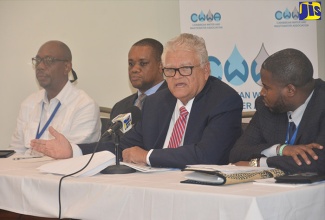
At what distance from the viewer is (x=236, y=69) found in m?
5.59

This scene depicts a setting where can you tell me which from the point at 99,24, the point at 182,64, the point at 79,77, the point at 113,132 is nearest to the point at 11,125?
the point at 79,77

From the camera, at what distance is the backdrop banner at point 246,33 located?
5512 mm

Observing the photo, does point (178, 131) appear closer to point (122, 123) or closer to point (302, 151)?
point (122, 123)

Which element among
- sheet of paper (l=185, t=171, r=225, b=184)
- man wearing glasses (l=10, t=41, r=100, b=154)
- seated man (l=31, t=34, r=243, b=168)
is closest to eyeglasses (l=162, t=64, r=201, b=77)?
seated man (l=31, t=34, r=243, b=168)

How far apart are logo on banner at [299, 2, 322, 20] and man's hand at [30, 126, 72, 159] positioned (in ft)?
9.33

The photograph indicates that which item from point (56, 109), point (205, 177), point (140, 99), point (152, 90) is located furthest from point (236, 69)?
point (205, 177)

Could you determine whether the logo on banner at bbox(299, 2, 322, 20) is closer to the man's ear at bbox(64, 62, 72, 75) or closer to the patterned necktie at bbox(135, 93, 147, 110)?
the patterned necktie at bbox(135, 93, 147, 110)

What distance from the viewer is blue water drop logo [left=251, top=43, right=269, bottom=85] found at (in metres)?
5.51

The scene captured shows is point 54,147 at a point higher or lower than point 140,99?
lower

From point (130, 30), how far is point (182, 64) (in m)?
2.78

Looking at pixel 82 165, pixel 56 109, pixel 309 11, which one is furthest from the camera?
pixel 309 11

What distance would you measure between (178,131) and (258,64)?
78.9 inches

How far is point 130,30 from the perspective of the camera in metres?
6.52

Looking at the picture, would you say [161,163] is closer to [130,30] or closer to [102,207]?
[102,207]
